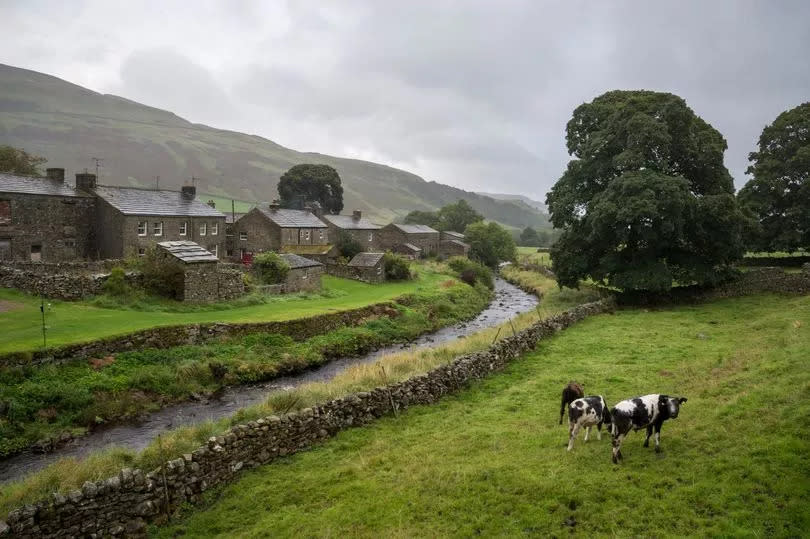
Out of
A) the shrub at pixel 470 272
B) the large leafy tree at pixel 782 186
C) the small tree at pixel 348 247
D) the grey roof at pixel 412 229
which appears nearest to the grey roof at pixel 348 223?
the small tree at pixel 348 247

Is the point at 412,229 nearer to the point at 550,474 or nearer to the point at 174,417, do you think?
the point at 174,417

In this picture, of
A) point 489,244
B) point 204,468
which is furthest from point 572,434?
point 489,244

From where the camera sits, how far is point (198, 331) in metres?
27.8

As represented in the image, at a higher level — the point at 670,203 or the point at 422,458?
the point at 670,203

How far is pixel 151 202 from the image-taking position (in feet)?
159

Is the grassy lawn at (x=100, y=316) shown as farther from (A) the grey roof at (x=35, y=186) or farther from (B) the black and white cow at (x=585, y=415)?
(B) the black and white cow at (x=585, y=415)

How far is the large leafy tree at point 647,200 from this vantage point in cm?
3161

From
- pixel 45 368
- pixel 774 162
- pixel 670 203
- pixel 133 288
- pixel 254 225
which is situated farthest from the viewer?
pixel 254 225

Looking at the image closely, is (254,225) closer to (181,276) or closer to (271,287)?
(271,287)

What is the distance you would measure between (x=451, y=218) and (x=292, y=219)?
59.5m

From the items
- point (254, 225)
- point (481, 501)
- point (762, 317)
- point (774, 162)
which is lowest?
point (481, 501)

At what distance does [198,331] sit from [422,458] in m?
19.2

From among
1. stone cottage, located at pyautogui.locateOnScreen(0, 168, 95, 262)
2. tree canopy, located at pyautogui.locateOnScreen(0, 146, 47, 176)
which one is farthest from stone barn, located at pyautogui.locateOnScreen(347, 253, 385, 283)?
tree canopy, located at pyautogui.locateOnScreen(0, 146, 47, 176)

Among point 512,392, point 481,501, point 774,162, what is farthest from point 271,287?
point 774,162
